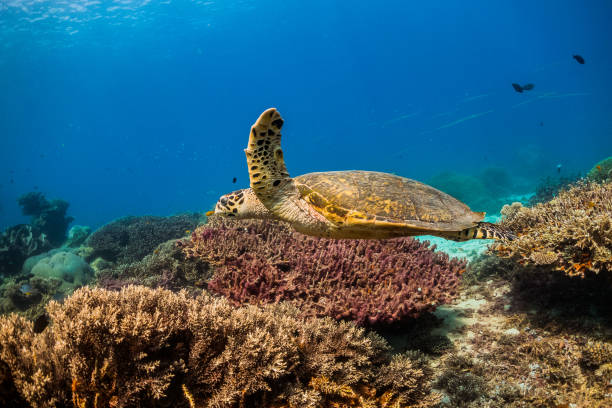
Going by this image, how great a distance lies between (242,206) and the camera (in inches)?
142

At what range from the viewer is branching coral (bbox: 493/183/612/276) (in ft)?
8.70

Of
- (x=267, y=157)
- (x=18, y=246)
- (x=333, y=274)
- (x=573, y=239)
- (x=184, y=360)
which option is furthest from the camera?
(x=18, y=246)

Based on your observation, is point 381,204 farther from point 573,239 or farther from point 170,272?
point 170,272

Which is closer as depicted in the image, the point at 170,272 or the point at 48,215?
the point at 170,272

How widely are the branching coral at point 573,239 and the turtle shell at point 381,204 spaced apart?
65 cm

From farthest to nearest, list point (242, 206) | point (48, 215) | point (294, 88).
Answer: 1. point (294, 88)
2. point (48, 215)
3. point (242, 206)

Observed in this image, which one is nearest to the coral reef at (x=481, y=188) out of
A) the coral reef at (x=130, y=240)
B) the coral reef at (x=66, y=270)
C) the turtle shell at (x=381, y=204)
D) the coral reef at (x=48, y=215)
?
the turtle shell at (x=381, y=204)

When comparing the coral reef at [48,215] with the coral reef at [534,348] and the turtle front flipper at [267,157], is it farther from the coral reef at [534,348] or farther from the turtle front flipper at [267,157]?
the coral reef at [534,348]

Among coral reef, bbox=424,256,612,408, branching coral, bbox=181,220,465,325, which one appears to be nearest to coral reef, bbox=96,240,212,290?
branching coral, bbox=181,220,465,325

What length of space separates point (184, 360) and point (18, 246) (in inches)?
609

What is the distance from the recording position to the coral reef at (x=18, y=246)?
10.9m

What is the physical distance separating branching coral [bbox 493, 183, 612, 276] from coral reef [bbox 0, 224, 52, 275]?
1687cm

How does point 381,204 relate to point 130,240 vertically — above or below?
above

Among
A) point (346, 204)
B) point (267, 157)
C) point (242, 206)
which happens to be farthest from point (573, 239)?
point (242, 206)
